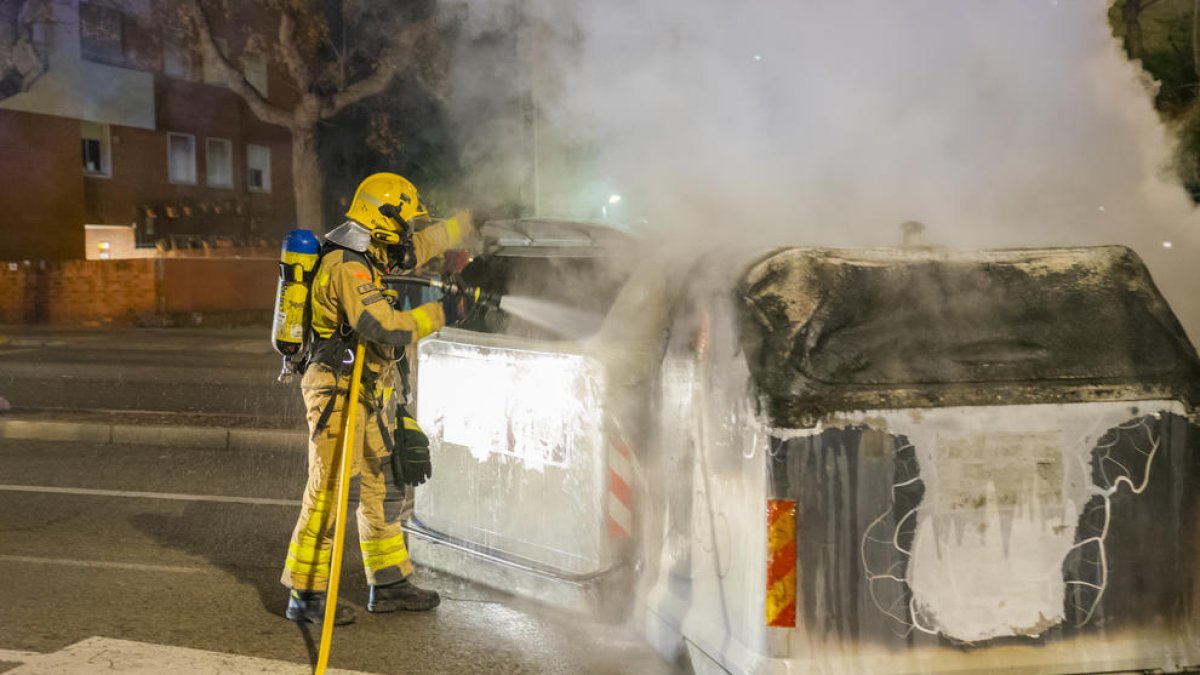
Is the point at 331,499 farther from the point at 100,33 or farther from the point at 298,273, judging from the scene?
the point at 100,33

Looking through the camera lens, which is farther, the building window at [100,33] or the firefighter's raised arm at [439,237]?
the building window at [100,33]

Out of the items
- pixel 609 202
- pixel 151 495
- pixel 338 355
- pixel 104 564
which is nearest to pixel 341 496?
pixel 338 355

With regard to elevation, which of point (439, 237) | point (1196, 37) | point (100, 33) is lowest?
point (439, 237)

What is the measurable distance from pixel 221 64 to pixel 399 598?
14392 millimetres

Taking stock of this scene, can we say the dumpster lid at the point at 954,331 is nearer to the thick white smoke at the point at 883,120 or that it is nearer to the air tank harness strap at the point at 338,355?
the thick white smoke at the point at 883,120

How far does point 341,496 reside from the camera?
4.11 m

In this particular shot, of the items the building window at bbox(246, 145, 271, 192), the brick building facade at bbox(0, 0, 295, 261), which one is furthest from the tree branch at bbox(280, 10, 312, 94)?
the building window at bbox(246, 145, 271, 192)

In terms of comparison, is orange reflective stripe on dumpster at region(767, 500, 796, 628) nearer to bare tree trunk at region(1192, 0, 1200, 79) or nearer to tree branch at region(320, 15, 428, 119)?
bare tree trunk at region(1192, 0, 1200, 79)

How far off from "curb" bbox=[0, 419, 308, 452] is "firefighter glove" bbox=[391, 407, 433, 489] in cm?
404

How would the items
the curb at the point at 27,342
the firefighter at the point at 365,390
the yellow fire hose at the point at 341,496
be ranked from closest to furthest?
1. the yellow fire hose at the point at 341,496
2. the firefighter at the point at 365,390
3. the curb at the point at 27,342

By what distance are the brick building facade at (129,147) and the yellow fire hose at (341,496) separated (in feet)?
71.0

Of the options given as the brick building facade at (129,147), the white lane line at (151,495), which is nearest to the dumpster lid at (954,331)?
the white lane line at (151,495)

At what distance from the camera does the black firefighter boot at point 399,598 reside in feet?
14.6

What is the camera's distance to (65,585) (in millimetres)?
4836
